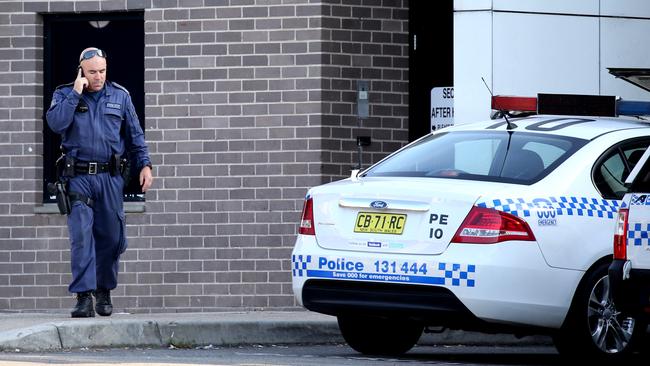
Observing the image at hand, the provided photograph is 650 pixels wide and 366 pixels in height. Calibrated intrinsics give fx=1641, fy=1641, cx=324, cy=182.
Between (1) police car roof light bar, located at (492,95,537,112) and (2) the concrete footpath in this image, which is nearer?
(2) the concrete footpath

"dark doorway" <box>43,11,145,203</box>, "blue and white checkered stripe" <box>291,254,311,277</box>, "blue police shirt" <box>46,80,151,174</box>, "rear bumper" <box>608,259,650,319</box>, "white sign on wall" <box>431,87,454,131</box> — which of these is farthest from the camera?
"white sign on wall" <box>431,87,454,131</box>

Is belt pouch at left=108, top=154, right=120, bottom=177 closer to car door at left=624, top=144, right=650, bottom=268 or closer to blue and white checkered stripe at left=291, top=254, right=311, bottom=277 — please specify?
blue and white checkered stripe at left=291, top=254, right=311, bottom=277

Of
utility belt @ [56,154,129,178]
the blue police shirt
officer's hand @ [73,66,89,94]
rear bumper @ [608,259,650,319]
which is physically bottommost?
rear bumper @ [608,259,650,319]

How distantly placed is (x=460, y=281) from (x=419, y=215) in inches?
18.3

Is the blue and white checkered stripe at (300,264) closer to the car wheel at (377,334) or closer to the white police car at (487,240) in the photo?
the white police car at (487,240)

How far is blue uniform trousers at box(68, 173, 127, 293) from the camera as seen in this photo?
11.3 metres

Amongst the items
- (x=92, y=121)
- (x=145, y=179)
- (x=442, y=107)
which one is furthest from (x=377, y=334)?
(x=442, y=107)

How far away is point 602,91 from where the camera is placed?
1483cm

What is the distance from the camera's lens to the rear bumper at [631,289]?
8.43 metres

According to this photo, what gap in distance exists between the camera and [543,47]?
14.6 metres

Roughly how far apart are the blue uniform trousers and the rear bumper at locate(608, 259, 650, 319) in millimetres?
4106

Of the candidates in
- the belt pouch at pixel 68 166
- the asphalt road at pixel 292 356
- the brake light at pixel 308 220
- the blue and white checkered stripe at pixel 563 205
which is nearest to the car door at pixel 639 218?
the blue and white checkered stripe at pixel 563 205

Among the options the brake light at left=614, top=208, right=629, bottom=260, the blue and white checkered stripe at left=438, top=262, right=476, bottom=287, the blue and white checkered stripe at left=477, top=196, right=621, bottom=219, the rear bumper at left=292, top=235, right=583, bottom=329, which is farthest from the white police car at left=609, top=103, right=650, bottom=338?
A: the blue and white checkered stripe at left=438, top=262, right=476, bottom=287

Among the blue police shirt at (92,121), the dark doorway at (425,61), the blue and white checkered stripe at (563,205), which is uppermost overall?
the dark doorway at (425,61)
